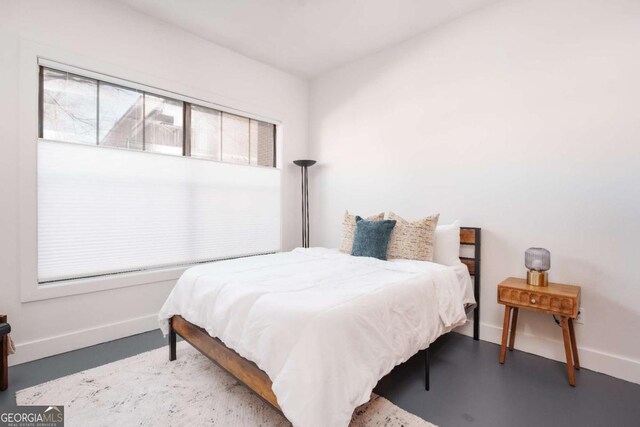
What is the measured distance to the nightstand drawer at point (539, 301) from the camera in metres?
1.95

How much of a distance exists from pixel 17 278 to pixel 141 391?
4.39ft

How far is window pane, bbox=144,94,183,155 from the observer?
9.86 ft

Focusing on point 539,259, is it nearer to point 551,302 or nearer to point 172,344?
point 551,302

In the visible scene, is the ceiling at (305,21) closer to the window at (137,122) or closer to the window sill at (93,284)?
the window at (137,122)

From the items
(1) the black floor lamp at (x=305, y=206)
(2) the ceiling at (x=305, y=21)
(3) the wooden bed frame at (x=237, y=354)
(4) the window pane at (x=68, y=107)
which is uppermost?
(2) the ceiling at (x=305, y=21)

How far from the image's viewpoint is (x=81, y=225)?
8.32 feet

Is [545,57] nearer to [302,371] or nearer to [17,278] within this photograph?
[302,371]

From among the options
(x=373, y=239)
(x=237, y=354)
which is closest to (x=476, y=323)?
(x=373, y=239)

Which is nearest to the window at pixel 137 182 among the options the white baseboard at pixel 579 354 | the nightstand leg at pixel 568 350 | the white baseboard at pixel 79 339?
the white baseboard at pixel 79 339

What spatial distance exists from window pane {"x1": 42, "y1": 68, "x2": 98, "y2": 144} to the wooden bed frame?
1817 mm

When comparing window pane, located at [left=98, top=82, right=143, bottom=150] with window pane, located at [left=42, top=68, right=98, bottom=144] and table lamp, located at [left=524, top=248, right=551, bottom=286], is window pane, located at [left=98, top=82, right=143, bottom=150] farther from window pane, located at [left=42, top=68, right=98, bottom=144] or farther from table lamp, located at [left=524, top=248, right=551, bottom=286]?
table lamp, located at [left=524, top=248, right=551, bottom=286]

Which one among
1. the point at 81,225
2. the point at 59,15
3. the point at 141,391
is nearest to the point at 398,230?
the point at 141,391

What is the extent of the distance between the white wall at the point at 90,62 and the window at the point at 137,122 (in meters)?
0.21

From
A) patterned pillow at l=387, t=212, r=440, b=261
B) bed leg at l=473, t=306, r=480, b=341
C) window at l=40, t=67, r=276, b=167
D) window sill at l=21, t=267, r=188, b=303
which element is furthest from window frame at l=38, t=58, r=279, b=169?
bed leg at l=473, t=306, r=480, b=341
